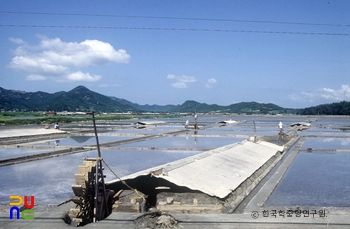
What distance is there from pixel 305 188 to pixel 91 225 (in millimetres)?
6223

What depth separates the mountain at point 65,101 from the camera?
116m

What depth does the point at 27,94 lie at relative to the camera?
168500 millimetres

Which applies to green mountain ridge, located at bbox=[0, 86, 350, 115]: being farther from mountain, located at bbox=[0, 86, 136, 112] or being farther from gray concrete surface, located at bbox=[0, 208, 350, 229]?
gray concrete surface, located at bbox=[0, 208, 350, 229]

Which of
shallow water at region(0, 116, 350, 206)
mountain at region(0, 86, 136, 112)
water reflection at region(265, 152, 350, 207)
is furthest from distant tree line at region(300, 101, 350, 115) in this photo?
water reflection at region(265, 152, 350, 207)

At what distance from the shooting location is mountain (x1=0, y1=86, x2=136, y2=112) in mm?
116438

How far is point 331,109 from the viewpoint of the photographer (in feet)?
321

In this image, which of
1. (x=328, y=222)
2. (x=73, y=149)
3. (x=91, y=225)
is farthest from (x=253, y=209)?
(x=73, y=149)

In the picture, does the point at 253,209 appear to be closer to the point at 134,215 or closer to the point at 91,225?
the point at 134,215

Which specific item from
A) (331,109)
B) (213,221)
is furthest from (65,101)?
(213,221)

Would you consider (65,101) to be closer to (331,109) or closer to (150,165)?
(331,109)

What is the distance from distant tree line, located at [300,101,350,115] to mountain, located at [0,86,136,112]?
68.1 m

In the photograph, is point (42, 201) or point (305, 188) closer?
point (42, 201)

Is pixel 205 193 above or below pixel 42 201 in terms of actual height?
above

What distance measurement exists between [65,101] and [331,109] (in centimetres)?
8687
